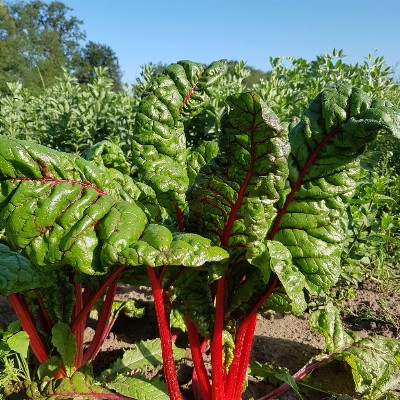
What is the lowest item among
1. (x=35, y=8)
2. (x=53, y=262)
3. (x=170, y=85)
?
(x=53, y=262)

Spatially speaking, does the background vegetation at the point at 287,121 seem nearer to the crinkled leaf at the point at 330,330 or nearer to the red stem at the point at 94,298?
the crinkled leaf at the point at 330,330

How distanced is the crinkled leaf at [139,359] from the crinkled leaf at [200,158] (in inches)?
31.4

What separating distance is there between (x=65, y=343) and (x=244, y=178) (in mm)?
1055

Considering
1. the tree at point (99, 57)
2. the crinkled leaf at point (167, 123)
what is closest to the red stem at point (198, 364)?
the crinkled leaf at point (167, 123)

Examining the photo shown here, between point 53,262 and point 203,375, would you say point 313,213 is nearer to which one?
point 203,375

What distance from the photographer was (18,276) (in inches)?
64.5

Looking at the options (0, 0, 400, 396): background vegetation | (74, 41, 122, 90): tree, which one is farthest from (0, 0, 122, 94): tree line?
(0, 0, 400, 396): background vegetation

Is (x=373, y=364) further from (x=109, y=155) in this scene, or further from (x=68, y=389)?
(x=109, y=155)

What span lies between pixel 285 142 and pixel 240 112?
165 millimetres

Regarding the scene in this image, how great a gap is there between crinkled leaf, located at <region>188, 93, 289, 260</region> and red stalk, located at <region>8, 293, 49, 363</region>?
88 centimetres

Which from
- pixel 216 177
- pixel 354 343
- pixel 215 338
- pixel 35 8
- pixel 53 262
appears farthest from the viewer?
pixel 35 8

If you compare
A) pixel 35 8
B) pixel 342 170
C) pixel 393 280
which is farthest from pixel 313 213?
pixel 35 8

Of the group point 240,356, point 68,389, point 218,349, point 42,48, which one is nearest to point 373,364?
point 240,356

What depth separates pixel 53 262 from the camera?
132 cm
